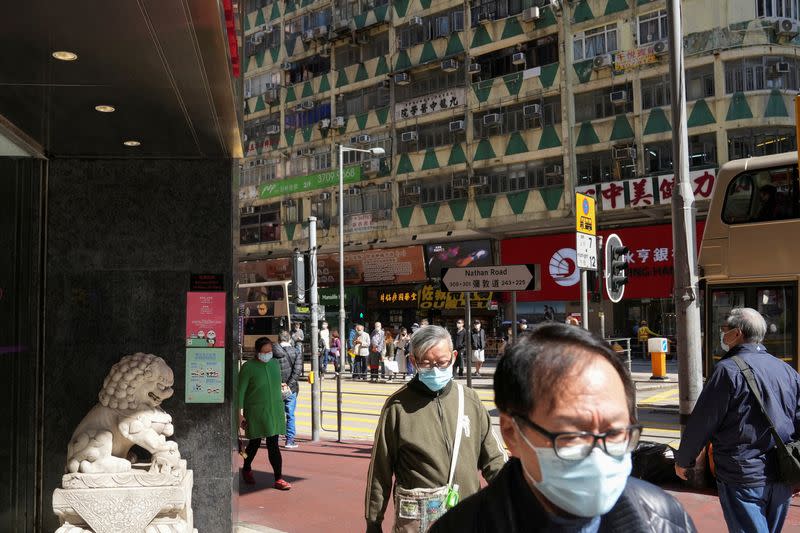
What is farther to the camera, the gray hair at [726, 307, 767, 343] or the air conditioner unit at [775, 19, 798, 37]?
the air conditioner unit at [775, 19, 798, 37]

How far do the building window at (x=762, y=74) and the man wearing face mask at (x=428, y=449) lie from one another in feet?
81.1

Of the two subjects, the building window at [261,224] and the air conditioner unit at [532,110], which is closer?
the air conditioner unit at [532,110]

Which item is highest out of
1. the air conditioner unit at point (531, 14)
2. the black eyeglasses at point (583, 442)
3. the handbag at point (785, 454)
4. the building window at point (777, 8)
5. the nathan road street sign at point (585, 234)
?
the air conditioner unit at point (531, 14)

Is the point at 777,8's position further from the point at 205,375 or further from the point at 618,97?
the point at 205,375

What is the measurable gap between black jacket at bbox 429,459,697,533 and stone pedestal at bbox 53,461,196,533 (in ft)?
11.3

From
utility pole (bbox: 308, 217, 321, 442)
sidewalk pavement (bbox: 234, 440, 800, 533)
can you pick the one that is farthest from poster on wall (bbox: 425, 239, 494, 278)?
sidewalk pavement (bbox: 234, 440, 800, 533)

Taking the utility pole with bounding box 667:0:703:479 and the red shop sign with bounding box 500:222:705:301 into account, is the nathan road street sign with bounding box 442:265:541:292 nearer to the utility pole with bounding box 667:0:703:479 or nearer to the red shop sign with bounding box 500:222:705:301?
the utility pole with bounding box 667:0:703:479

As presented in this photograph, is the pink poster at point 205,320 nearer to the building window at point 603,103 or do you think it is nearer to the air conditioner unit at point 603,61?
the building window at point 603,103

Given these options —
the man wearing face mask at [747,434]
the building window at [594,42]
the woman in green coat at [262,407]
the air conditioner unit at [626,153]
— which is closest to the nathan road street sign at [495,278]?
the woman in green coat at [262,407]

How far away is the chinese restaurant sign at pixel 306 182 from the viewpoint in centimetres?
3541

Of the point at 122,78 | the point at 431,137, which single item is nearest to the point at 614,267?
the point at 122,78

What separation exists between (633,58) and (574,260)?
811 centimetres

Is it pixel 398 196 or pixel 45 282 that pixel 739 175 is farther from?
pixel 398 196

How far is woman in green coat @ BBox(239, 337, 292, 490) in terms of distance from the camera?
27.3 feet
